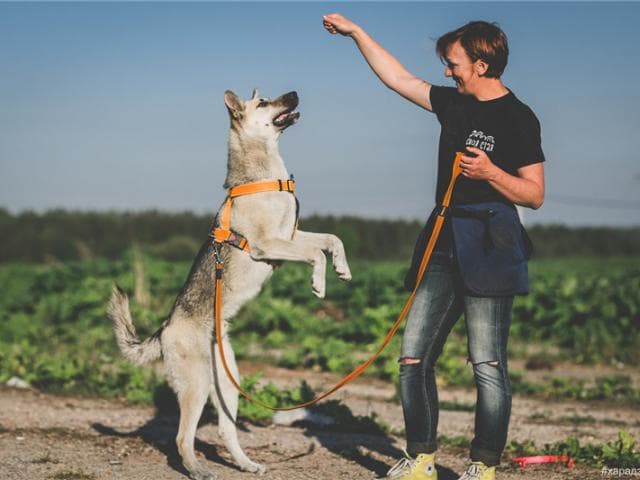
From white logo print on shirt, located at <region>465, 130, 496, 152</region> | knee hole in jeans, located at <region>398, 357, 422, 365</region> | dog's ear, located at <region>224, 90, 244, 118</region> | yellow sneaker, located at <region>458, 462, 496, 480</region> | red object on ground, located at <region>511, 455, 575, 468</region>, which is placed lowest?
red object on ground, located at <region>511, 455, 575, 468</region>

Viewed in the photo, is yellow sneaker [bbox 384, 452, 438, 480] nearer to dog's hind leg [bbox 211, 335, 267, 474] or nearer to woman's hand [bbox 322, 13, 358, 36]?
dog's hind leg [bbox 211, 335, 267, 474]

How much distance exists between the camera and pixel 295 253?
5.31 m

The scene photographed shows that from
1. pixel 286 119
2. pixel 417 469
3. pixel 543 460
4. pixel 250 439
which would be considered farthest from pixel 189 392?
pixel 543 460

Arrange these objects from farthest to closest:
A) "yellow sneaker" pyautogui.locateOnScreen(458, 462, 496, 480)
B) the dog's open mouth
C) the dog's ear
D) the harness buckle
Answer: the dog's ear
the dog's open mouth
the harness buckle
"yellow sneaker" pyautogui.locateOnScreen(458, 462, 496, 480)

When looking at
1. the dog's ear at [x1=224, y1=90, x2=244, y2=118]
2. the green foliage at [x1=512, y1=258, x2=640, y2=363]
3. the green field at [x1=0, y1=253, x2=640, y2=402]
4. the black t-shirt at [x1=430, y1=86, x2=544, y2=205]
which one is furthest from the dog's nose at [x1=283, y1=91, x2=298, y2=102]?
the green foliage at [x1=512, y1=258, x2=640, y2=363]

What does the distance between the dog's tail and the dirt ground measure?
0.83 metres

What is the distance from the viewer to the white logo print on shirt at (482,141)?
13.7 ft

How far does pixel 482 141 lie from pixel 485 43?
1.81 feet

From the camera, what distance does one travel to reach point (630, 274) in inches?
590

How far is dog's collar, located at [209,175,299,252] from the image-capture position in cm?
554

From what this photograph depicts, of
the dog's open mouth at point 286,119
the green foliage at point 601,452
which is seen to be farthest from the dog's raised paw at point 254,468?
the dog's open mouth at point 286,119

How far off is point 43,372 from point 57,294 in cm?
744

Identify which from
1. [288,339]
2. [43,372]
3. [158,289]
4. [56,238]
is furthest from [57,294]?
[56,238]

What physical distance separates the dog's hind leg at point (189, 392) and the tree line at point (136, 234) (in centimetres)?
1978
